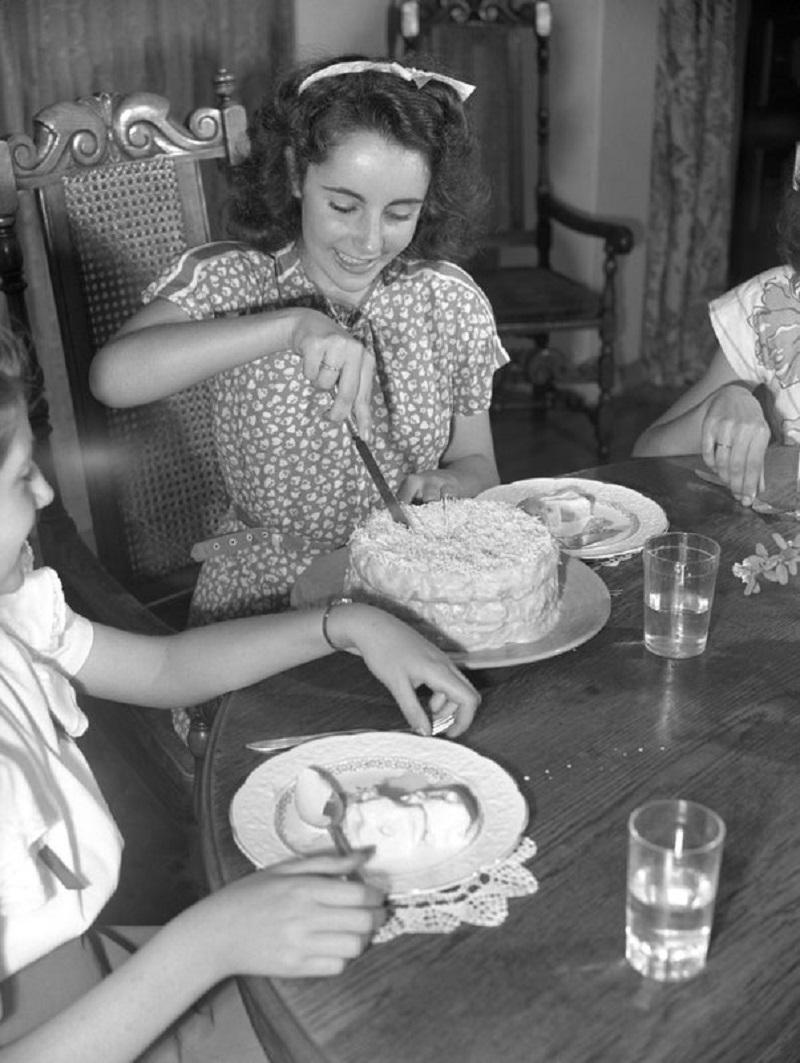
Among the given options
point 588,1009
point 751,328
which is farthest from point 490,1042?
point 751,328

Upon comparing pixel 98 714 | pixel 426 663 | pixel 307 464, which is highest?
pixel 426 663

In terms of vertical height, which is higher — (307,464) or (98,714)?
(307,464)

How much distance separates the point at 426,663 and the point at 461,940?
0.33 meters

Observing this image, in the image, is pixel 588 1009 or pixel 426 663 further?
pixel 426 663

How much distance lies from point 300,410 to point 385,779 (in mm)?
959

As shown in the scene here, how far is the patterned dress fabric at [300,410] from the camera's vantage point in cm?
194

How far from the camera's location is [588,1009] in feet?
2.85

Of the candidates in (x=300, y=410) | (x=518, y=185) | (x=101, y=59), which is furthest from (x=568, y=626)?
(x=518, y=185)

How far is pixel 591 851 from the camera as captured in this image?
1031 millimetres

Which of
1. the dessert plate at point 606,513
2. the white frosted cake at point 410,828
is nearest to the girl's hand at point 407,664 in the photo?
the white frosted cake at point 410,828

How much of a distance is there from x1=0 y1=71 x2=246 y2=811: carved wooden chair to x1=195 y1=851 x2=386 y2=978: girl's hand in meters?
0.90

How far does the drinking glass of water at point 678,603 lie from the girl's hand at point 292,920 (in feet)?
1.76

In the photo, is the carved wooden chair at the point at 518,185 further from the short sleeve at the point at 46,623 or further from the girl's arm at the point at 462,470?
the short sleeve at the point at 46,623

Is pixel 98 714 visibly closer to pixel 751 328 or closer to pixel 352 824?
pixel 352 824
